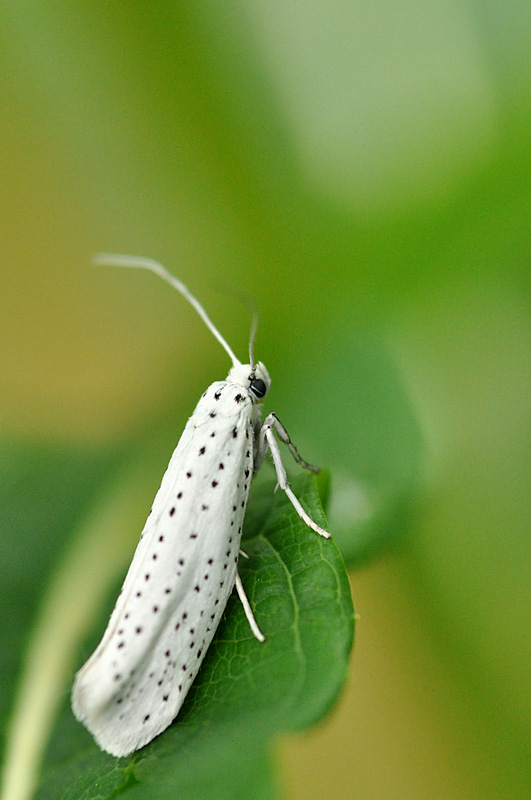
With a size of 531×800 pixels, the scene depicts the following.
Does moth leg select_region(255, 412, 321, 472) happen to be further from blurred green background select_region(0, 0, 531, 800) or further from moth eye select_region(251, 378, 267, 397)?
blurred green background select_region(0, 0, 531, 800)

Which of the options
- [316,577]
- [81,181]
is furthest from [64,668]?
[81,181]

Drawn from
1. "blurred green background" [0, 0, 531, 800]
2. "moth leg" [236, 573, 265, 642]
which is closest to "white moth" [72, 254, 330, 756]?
"moth leg" [236, 573, 265, 642]

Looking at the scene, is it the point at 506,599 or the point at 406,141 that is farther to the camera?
the point at 406,141

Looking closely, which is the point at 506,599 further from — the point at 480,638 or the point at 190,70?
the point at 190,70

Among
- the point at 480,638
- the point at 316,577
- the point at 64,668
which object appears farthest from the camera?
the point at 480,638

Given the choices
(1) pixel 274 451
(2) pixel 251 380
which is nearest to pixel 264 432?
(1) pixel 274 451

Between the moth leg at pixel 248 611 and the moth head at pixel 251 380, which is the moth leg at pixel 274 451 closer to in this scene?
the moth head at pixel 251 380

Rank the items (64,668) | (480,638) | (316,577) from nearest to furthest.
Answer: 1. (316,577)
2. (64,668)
3. (480,638)
